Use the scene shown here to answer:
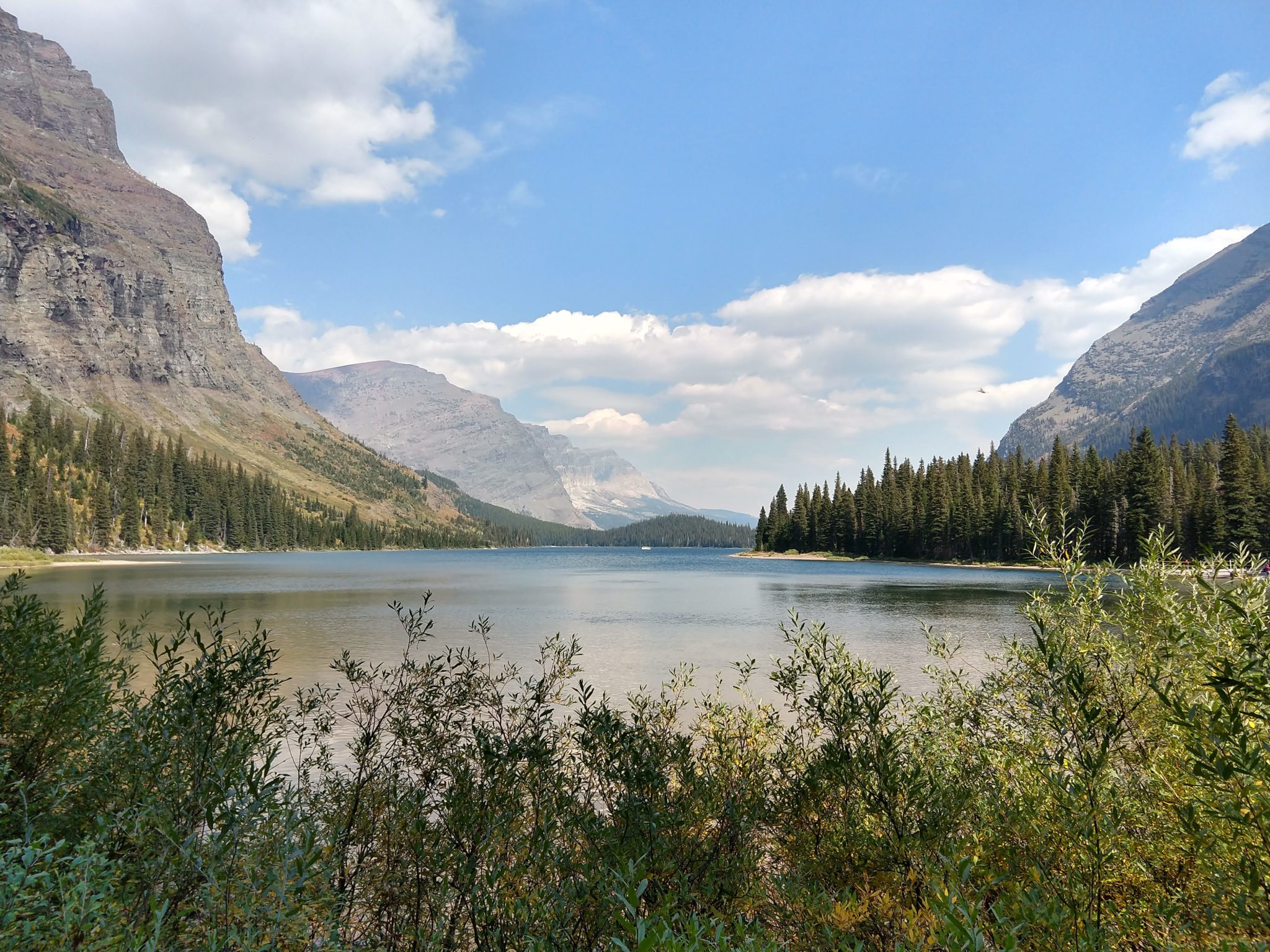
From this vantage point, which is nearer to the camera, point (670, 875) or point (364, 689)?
point (670, 875)

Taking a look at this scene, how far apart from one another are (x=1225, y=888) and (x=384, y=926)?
8.16m

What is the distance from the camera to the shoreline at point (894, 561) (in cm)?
11196

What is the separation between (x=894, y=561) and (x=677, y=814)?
143581 mm

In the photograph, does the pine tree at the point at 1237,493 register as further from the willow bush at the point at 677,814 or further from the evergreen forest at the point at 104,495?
the evergreen forest at the point at 104,495

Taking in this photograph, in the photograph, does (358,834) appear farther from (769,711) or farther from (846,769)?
(769,711)

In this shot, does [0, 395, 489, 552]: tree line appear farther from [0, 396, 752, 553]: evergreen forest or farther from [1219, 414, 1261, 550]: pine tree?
[1219, 414, 1261, 550]: pine tree

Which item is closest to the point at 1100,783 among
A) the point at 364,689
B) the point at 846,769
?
the point at 846,769

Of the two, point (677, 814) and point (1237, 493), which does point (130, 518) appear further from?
point (1237, 493)

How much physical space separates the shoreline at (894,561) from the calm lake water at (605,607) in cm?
832

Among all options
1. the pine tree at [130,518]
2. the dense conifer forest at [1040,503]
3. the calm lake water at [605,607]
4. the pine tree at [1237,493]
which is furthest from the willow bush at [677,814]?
the pine tree at [130,518]

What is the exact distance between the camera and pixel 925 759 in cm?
982

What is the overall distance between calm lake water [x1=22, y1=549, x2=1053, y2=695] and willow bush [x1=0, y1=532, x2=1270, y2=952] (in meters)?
2.47

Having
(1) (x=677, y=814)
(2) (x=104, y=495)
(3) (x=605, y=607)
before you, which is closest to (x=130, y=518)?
(2) (x=104, y=495)

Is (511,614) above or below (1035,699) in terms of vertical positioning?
below
